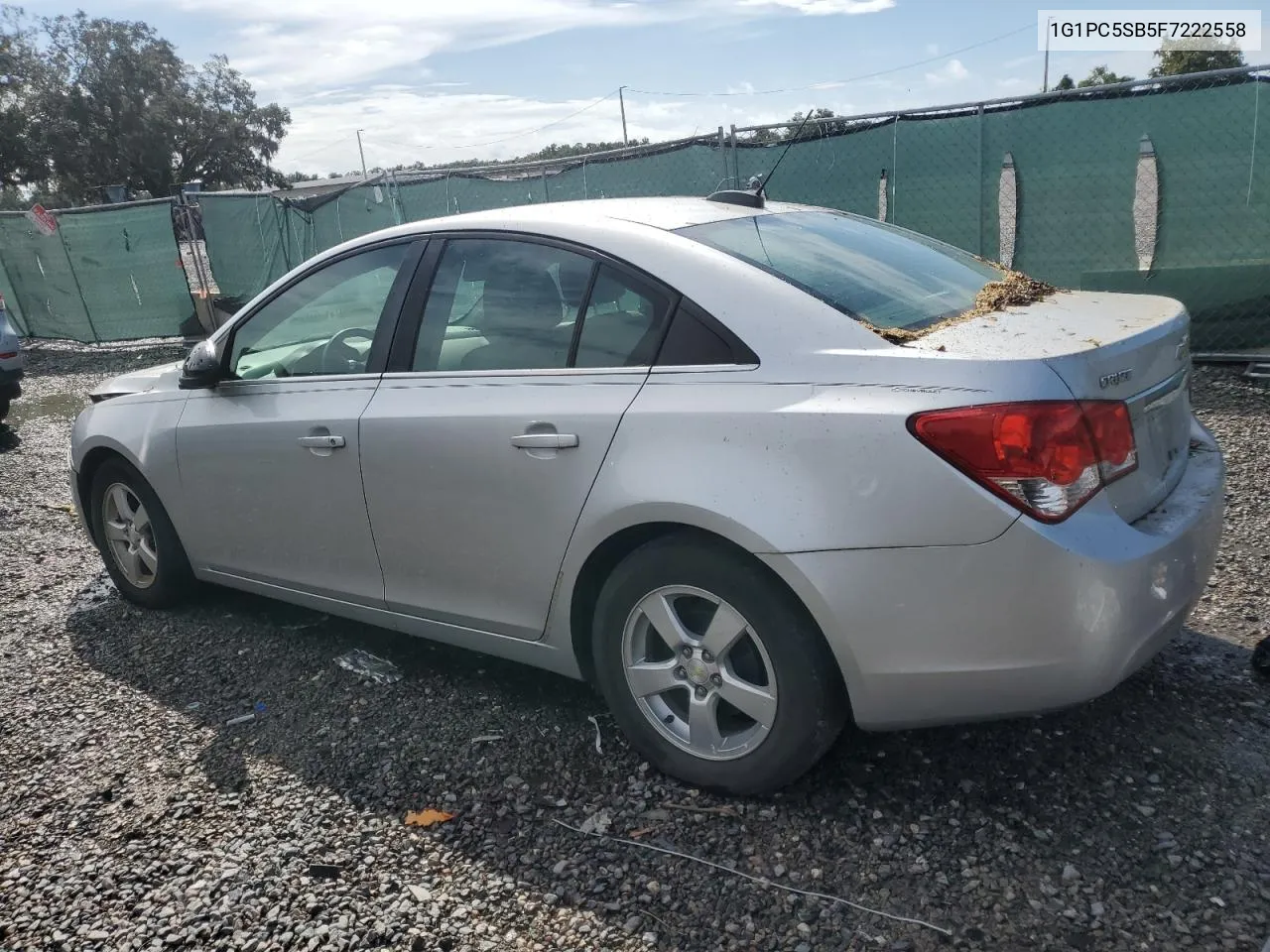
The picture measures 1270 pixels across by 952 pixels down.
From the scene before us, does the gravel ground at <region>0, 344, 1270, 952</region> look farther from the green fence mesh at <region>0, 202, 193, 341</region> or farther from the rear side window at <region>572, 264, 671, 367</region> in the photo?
the green fence mesh at <region>0, 202, 193, 341</region>

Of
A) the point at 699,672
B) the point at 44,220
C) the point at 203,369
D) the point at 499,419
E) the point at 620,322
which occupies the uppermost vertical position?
the point at 44,220

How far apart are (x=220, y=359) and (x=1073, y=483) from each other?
126 inches

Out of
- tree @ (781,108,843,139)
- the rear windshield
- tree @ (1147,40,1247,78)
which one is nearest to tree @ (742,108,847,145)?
tree @ (781,108,843,139)

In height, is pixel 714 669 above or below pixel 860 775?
above

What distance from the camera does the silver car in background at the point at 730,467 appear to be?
232 centimetres

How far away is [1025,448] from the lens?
226cm

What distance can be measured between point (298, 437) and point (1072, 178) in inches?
257

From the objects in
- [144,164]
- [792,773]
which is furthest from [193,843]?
[144,164]

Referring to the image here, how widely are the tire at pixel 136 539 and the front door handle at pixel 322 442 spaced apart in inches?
47.7

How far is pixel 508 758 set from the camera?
3160 mm

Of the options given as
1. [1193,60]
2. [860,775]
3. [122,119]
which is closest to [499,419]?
[860,775]

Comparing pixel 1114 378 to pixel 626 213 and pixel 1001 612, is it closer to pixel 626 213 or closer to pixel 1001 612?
→ pixel 1001 612

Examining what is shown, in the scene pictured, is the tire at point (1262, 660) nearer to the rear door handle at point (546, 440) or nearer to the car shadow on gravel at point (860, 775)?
the car shadow on gravel at point (860, 775)

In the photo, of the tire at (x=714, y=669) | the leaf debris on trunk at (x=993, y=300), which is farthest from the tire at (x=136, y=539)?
the leaf debris on trunk at (x=993, y=300)
